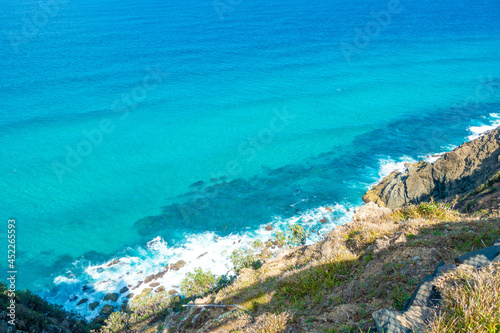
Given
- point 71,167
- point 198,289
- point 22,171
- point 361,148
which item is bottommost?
point 361,148

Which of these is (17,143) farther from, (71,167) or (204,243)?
(204,243)

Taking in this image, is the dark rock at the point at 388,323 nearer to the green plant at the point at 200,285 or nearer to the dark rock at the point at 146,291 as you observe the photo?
the green plant at the point at 200,285

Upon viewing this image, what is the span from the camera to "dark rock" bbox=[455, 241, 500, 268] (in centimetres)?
781

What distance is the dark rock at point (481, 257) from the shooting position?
25.6ft

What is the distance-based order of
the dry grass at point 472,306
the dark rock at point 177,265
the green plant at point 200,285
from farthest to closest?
the dark rock at point 177,265, the green plant at point 200,285, the dry grass at point 472,306

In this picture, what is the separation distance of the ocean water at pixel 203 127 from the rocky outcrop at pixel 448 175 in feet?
19.6

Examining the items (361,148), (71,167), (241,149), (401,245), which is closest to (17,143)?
(71,167)

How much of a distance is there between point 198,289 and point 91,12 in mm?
159020

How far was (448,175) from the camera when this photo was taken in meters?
36.8

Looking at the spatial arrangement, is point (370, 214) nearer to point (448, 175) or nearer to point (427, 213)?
point (427, 213)

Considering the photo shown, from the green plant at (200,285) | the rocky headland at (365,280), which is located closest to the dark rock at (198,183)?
the green plant at (200,285)

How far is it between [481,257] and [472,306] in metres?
2.34

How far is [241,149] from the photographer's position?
57688 millimetres

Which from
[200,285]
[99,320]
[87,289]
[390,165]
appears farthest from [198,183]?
[390,165]
